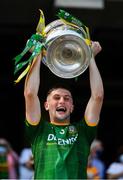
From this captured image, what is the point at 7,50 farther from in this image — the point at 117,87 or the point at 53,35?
the point at 53,35

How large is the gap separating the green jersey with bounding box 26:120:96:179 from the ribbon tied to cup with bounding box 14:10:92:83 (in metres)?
0.44

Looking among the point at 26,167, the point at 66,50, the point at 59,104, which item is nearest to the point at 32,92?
the point at 59,104

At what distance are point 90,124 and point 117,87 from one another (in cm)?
776

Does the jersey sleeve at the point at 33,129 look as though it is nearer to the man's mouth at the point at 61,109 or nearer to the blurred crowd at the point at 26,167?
the man's mouth at the point at 61,109

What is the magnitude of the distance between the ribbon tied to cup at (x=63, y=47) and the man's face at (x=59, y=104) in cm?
27

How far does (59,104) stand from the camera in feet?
16.6

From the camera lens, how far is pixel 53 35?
484 centimetres

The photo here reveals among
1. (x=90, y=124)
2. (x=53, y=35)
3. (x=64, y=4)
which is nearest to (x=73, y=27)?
(x=53, y=35)

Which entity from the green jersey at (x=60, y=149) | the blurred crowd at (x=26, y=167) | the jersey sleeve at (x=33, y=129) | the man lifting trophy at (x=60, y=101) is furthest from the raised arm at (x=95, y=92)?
the blurred crowd at (x=26, y=167)

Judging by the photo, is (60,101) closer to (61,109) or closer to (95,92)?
(61,109)

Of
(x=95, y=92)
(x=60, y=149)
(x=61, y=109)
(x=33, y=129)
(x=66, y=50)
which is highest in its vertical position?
(x=66, y=50)

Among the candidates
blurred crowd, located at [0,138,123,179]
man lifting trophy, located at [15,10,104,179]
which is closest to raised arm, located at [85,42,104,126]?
man lifting trophy, located at [15,10,104,179]

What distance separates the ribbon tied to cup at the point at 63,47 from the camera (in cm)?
486

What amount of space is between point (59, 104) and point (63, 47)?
452 millimetres
